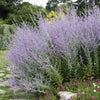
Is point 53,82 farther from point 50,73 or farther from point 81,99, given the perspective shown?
point 81,99

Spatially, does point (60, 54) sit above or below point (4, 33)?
below

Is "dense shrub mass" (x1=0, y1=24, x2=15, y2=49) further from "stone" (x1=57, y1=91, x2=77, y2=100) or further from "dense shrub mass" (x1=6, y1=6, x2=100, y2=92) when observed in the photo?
"stone" (x1=57, y1=91, x2=77, y2=100)

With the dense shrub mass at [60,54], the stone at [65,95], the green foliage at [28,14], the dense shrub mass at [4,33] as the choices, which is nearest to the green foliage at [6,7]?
the green foliage at [28,14]

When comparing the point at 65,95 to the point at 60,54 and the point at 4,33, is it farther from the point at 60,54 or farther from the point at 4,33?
the point at 4,33

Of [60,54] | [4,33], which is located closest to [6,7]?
[4,33]

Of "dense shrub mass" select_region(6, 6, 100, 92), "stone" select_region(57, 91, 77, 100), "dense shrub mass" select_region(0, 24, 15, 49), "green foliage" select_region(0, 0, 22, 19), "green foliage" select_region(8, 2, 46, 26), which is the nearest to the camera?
"stone" select_region(57, 91, 77, 100)

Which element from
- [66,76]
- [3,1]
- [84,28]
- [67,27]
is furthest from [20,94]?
[3,1]

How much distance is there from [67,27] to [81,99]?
1.76 m

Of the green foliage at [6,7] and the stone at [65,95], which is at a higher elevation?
the green foliage at [6,7]

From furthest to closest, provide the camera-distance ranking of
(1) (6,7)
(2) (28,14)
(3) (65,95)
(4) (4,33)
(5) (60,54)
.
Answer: (1) (6,7) → (4) (4,33) → (2) (28,14) → (5) (60,54) → (3) (65,95)

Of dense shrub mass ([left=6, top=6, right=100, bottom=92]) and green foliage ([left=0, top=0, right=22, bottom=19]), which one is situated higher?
green foliage ([left=0, top=0, right=22, bottom=19])

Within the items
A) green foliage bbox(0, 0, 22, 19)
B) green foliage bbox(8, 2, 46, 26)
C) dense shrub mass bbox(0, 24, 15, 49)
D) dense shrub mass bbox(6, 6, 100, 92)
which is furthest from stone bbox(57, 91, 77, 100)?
green foliage bbox(0, 0, 22, 19)

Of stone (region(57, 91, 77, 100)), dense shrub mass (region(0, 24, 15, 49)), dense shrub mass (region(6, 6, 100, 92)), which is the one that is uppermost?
dense shrub mass (region(0, 24, 15, 49))

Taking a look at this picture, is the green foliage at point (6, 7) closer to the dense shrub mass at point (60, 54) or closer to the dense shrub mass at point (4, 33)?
the dense shrub mass at point (4, 33)
